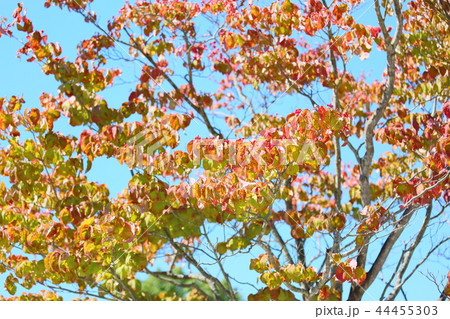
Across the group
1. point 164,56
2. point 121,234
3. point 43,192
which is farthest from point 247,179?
point 164,56

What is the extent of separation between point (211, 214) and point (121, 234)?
100 cm

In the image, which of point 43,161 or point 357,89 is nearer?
point 43,161

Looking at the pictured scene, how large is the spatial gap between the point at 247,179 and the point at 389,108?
3.78 meters

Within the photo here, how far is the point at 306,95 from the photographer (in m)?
6.12

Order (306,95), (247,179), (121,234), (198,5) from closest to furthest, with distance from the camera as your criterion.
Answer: (247,179), (121,234), (306,95), (198,5)

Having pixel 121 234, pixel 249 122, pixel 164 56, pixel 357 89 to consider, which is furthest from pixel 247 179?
pixel 357 89

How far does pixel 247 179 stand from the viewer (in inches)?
157

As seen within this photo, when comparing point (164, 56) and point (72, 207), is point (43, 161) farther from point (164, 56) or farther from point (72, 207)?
point (164, 56)

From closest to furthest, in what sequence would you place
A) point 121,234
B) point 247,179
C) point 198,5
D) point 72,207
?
point 247,179, point 121,234, point 72,207, point 198,5

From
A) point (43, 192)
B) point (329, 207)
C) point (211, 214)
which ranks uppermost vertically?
point (329, 207)

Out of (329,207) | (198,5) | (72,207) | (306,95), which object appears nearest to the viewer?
(72,207)

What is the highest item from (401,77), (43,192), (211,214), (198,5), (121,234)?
(198,5)
